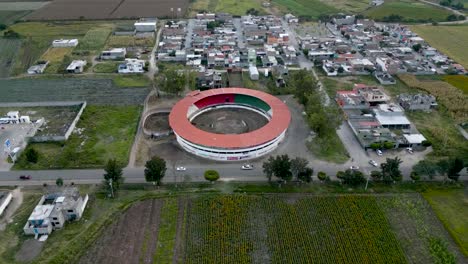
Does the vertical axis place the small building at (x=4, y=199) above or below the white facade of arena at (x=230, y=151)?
below

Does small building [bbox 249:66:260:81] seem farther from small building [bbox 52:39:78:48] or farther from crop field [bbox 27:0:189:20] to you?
crop field [bbox 27:0:189:20]

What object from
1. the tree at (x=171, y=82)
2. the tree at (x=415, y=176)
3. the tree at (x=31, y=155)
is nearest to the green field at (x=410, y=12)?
the tree at (x=171, y=82)

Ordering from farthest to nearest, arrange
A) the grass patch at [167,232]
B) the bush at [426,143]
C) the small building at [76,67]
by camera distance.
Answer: the small building at [76,67] → the bush at [426,143] → the grass patch at [167,232]

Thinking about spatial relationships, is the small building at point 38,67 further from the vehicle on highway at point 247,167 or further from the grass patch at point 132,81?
the vehicle on highway at point 247,167

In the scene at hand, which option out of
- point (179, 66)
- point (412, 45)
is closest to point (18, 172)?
point (179, 66)

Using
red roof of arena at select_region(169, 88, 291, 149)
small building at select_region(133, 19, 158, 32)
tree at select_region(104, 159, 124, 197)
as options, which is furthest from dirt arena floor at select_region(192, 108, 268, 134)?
small building at select_region(133, 19, 158, 32)

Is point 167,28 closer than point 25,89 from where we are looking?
No

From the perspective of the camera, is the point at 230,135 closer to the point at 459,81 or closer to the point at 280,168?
the point at 280,168

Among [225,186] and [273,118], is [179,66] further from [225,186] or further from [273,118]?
[225,186]
